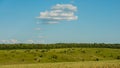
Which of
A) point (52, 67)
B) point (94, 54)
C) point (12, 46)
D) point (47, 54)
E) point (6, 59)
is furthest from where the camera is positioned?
point (12, 46)

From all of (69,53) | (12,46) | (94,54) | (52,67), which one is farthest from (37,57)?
(12,46)

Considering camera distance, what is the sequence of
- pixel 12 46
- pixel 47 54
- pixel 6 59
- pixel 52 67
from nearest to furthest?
1. pixel 52 67
2. pixel 6 59
3. pixel 47 54
4. pixel 12 46

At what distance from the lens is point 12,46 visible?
4149 inches

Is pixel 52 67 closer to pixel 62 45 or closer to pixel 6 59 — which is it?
pixel 6 59

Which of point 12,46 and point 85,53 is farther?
point 12,46

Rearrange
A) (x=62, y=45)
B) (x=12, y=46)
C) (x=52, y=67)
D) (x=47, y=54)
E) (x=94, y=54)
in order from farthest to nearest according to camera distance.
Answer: (x=62, y=45) → (x=12, y=46) → (x=94, y=54) → (x=47, y=54) → (x=52, y=67)

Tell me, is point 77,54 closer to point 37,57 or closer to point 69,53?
point 69,53

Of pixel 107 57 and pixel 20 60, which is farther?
pixel 107 57

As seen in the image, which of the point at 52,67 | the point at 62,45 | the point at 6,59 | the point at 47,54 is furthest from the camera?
the point at 62,45

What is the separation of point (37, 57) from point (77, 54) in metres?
9.51

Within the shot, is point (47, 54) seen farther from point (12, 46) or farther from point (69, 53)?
point (12, 46)

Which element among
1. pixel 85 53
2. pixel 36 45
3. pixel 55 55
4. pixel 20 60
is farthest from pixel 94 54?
pixel 36 45

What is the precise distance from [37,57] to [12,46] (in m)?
39.8

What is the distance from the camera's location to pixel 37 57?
219 feet
